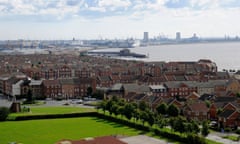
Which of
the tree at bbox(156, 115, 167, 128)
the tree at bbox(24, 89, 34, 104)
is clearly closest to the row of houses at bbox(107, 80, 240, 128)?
the tree at bbox(156, 115, 167, 128)

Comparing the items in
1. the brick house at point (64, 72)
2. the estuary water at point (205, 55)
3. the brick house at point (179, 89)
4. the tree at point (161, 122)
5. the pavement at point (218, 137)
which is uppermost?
the estuary water at point (205, 55)

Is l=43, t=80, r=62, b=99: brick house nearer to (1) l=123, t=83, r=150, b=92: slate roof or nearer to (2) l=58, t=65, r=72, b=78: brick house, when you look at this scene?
(1) l=123, t=83, r=150, b=92: slate roof

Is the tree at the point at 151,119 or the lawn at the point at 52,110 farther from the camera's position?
Result: the lawn at the point at 52,110

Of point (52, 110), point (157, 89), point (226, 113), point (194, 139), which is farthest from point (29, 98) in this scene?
point (194, 139)

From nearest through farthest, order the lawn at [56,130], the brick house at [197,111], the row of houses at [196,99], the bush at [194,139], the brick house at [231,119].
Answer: the bush at [194,139]
the lawn at [56,130]
the brick house at [231,119]
the row of houses at [196,99]
the brick house at [197,111]

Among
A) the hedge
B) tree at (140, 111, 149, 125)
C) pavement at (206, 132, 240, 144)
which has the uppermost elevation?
tree at (140, 111, 149, 125)

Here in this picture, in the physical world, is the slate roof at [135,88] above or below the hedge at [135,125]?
above

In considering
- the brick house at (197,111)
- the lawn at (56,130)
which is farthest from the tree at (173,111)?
the lawn at (56,130)

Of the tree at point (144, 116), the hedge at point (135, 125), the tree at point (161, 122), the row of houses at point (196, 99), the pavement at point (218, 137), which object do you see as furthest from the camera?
the row of houses at point (196, 99)

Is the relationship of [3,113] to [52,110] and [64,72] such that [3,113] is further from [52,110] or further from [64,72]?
[64,72]

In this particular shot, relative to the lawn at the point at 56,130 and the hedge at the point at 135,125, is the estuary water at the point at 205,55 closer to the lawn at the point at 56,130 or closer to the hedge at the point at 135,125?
the hedge at the point at 135,125
